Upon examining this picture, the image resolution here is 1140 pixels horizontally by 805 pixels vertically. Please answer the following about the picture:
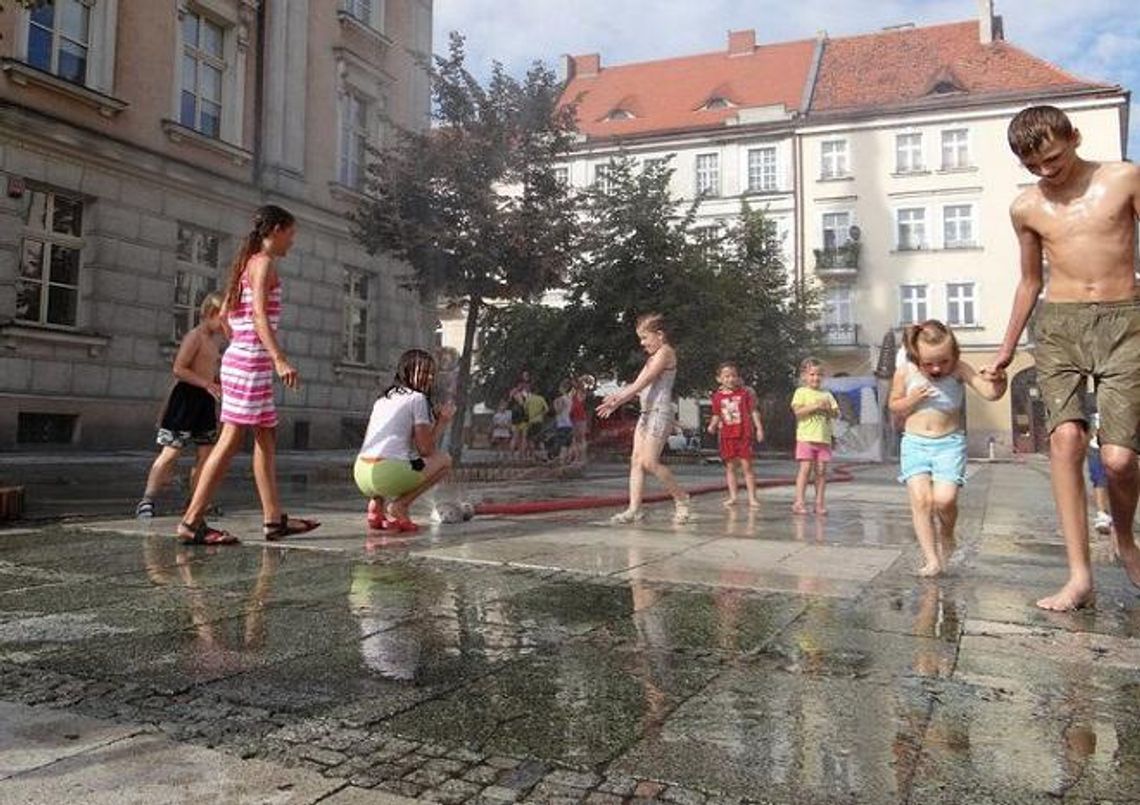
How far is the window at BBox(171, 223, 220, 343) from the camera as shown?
1673 centimetres

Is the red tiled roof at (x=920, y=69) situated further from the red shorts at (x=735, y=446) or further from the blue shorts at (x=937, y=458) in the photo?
the blue shorts at (x=937, y=458)

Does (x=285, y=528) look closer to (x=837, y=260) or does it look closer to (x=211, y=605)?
(x=211, y=605)

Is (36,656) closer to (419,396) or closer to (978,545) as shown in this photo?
(419,396)

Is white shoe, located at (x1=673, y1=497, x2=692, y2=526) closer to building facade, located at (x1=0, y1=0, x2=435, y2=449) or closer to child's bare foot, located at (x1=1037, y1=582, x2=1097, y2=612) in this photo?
child's bare foot, located at (x1=1037, y1=582, x2=1097, y2=612)

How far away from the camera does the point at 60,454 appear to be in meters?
13.6

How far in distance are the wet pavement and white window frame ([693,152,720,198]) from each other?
42139 millimetres

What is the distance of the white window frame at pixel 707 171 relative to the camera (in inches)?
1785

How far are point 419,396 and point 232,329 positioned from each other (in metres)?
1.27

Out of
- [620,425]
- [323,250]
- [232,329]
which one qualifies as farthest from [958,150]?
[232,329]

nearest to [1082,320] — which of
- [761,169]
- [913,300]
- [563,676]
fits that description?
[563,676]

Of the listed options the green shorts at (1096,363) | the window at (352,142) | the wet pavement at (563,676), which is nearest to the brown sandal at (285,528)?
the wet pavement at (563,676)

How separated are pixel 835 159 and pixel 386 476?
41407mm

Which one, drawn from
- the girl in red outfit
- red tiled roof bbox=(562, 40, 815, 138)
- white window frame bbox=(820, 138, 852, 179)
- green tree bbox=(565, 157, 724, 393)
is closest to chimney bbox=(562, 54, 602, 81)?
red tiled roof bbox=(562, 40, 815, 138)

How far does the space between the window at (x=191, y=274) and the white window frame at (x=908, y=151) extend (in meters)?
34.1
